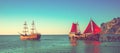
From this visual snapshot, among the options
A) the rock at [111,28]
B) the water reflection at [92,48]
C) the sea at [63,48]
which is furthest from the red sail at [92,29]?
the rock at [111,28]

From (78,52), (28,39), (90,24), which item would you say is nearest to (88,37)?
(90,24)

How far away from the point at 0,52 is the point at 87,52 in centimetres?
554

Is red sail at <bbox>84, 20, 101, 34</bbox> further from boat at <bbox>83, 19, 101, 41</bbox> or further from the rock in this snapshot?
the rock

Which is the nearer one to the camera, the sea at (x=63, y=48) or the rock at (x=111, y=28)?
the sea at (x=63, y=48)

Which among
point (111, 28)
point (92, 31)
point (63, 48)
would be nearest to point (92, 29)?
point (92, 31)

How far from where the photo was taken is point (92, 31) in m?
36.9

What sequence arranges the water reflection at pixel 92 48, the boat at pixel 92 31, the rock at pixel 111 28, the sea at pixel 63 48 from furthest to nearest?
the rock at pixel 111 28, the boat at pixel 92 31, the sea at pixel 63 48, the water reflection at pixel 92 48

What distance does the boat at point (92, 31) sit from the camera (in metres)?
35.7

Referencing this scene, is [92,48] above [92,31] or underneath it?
underneath

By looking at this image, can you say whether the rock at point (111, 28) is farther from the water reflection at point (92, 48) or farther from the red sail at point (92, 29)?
the water reflection at point (92, 48)

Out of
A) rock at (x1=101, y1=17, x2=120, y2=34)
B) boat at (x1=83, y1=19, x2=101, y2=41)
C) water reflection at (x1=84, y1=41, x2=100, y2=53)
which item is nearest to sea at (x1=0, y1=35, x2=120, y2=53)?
water reflection at (x1=84, y1=41, x2=100, y2=53)

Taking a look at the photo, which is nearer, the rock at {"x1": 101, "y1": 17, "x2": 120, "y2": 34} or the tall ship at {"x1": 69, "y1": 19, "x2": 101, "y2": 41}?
the tall ship at {"x1": 69, "y1": 19, "x2": 101, "y2": 41}

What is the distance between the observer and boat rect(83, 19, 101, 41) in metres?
35.7

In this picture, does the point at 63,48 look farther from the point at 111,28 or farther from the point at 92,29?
the point at 111,28
